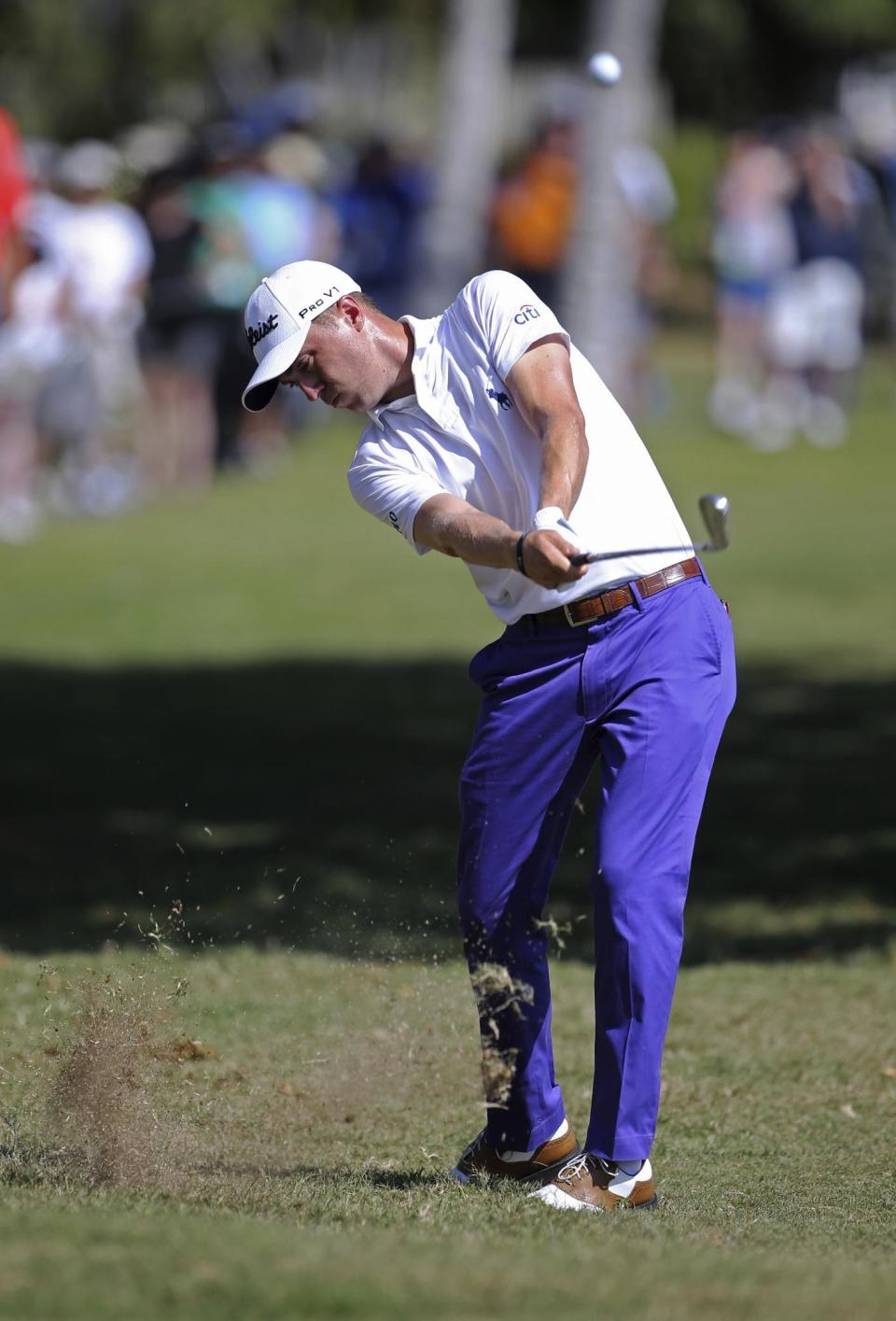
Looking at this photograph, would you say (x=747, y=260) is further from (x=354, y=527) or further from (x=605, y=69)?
(x=605, y=69)

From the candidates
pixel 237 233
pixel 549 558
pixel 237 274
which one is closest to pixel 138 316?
pixel 237 274

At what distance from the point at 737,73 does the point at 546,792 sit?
146 feet

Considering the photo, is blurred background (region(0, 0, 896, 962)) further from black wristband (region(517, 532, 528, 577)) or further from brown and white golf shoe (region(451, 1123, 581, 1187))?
black wristband (region(517, 532, 528, 577))

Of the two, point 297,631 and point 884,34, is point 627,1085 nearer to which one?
point 297,631

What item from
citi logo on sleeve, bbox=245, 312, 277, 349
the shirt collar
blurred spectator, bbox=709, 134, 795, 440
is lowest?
the shirt collar

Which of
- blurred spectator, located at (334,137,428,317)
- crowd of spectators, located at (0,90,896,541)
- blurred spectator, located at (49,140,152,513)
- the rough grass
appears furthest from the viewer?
blurred spectator, located at (334,137,428,317)

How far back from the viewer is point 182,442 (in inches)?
773

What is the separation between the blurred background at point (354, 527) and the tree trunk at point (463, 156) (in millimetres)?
52

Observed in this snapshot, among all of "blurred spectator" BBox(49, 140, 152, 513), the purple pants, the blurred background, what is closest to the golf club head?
the purple pants

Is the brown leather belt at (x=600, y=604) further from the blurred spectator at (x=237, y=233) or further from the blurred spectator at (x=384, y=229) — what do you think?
the blurred spectator at (x=384, y=229)

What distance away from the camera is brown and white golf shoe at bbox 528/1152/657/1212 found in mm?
5031

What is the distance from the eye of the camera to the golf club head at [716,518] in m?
5.14

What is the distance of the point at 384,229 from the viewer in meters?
26.9

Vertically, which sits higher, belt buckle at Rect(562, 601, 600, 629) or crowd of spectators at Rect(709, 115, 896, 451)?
crowd of spectators at Rect(709, 115, 896, 451)
